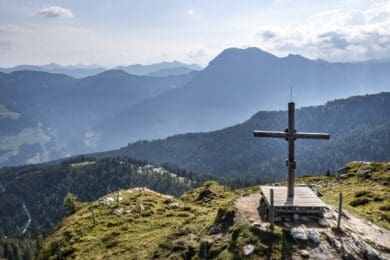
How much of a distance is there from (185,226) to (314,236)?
13009mm

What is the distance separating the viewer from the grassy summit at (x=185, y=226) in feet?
97.5

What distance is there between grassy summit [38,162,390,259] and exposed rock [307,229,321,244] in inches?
61.9

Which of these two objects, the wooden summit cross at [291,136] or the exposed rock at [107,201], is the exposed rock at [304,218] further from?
the exposed rock at [107,201]

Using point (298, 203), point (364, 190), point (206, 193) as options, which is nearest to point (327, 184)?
point (364, 190)

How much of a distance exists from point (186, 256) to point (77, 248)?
1628 cm

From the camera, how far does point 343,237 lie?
30.2m

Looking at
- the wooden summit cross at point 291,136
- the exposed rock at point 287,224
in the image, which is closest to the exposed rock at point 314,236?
the exposed rock at point 287,224

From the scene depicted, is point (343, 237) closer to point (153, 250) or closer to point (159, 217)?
point (153, 250)

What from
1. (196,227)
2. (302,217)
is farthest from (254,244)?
(196,227)

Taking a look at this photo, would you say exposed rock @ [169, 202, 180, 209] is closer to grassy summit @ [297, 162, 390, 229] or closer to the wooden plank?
grassy summit @ [297, 162, 390, 229]

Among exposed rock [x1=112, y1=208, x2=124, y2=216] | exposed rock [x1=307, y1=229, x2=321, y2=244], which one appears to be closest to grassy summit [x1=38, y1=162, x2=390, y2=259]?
exposed rock [x1=112, y1=208, x2=124, y2=216]

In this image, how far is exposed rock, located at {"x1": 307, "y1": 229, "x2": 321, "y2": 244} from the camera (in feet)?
95.6

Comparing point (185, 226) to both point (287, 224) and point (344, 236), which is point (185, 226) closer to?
point (287, 224)

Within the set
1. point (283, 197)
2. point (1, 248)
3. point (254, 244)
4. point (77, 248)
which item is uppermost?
point (283, 197)
